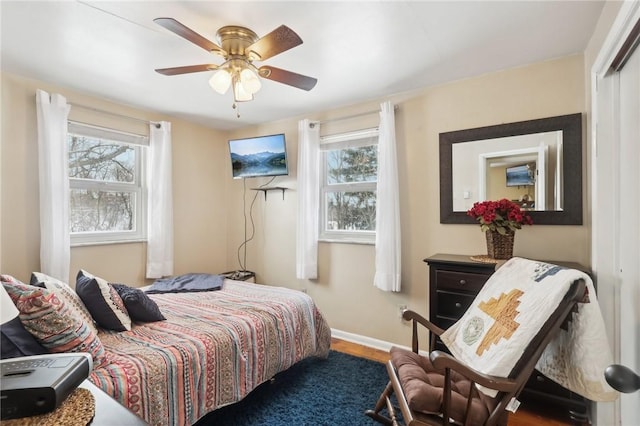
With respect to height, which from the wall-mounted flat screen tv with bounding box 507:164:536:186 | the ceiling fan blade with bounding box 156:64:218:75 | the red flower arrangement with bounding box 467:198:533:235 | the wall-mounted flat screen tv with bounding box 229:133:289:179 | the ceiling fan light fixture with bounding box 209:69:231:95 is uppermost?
the ceiling fan blade with bounding box 156:64:218:75

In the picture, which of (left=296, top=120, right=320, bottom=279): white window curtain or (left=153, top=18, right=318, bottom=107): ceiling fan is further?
(left=296, top=120, right=320, bottom=279): white window curtain

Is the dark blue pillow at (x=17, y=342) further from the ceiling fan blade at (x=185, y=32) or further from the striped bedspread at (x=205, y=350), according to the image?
the ceiling fan blade at (x=185, y=32)

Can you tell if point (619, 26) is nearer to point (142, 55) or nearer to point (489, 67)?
point (489, 67)

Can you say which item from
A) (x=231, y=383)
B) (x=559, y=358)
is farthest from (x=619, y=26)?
(x=231, y=383)

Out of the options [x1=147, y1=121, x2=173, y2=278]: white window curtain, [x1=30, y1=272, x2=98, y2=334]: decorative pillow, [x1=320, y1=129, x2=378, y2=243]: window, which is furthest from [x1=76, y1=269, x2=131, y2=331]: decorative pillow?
[x1=320, y1=129, x2=378, y2=243]: window

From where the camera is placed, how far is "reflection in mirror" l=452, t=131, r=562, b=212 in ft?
7.34

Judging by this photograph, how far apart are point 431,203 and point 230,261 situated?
2728 millimetres

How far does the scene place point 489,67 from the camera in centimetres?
238

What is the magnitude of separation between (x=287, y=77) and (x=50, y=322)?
178 centimetres

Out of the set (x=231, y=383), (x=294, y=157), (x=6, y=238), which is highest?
(x=294, y=157)

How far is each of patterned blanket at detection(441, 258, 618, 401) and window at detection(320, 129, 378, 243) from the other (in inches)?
62.8

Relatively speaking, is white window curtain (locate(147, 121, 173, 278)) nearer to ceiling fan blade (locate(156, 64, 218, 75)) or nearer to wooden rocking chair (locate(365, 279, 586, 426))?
ceiling fan blade (locate(156, 64, 218, 75))

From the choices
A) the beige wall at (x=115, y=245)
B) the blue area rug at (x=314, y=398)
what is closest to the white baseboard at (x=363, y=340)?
the blue area rug at (x=314, y=398)

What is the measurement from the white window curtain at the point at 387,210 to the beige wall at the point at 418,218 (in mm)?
126
